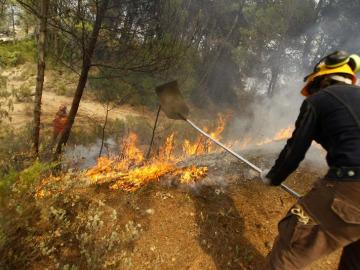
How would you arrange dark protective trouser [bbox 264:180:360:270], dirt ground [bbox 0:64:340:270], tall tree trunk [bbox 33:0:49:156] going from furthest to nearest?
tall tree trunk [bbox 33:0:49:156]
dirt ground [bbox 0:64:340:270]
dark protective trouser [bbox 264:180:360:270]

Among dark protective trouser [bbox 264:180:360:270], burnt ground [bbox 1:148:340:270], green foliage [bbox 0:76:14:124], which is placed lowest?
green foliage [bbox 0:76:14:124]

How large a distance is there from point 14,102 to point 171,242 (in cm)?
1291

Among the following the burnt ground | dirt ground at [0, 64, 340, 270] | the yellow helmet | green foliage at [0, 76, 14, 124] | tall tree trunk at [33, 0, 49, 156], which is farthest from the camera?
green foliage at [0, 76, 14, 124]

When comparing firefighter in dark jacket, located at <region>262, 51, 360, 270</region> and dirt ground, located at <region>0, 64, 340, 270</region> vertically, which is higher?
firefighter in dark jacket, located at <region>262, 51, 360, 270</region>

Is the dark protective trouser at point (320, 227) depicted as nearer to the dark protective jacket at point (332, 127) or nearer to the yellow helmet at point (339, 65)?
the dark protective jacket at point (332, 127)

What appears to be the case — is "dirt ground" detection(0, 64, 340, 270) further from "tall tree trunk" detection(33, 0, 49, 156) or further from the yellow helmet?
"tall tree trunk" detection(33, 0, 49, 156)

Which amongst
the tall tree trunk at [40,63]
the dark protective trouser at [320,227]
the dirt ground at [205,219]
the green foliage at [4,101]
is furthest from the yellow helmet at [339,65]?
the green foliage at [4,101]

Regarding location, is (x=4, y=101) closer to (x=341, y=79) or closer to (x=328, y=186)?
(x=341, y=79)

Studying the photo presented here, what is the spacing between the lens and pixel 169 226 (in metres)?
3.79

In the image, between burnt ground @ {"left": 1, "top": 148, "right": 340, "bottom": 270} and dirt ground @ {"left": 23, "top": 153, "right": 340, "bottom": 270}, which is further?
dirt ground @ {"left": 23, "top": 153, "right": 340, "bottom": 270}

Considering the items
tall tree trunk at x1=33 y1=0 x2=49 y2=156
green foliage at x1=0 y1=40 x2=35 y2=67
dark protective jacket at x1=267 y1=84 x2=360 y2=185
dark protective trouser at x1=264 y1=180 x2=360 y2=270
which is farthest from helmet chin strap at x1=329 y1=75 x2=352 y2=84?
green foliage at x1=0 y1=40 x2=35 y2=67

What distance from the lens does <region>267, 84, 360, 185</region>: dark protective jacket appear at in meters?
2.39

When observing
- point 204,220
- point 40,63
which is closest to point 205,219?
point 204,220

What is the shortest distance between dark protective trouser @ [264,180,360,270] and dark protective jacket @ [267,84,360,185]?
0.21 m
